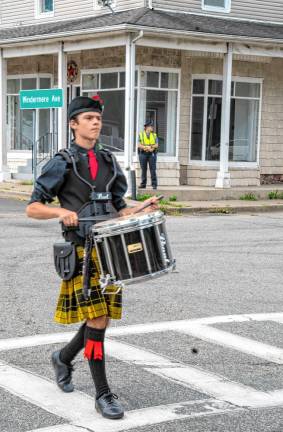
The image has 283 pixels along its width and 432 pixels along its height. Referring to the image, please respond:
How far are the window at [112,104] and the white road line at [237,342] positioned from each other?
1510 cm

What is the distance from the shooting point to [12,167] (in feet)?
89.2

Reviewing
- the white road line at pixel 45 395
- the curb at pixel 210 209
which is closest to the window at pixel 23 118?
the curb at pixel 210 209

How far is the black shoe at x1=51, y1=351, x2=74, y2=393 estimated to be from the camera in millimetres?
5762

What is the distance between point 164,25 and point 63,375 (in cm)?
1582

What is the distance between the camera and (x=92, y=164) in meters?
5.57

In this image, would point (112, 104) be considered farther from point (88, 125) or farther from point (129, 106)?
point (88, 125)

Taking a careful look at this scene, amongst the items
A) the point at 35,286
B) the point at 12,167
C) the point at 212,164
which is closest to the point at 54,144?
the point at 12,167

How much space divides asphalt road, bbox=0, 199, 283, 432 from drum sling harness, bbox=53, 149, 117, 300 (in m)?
0.91

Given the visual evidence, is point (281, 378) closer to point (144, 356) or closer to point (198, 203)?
point (144, 356)

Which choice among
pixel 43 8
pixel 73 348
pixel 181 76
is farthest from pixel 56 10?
pixel 73 348

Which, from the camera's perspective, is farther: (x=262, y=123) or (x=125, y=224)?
(x=262, y=123)

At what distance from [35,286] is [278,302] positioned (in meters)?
2.84

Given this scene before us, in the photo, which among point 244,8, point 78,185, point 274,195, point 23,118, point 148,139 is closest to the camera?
point 78,185

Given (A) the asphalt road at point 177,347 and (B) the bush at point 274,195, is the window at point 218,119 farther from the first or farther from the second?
(A) the asphalt road at point 177,347
